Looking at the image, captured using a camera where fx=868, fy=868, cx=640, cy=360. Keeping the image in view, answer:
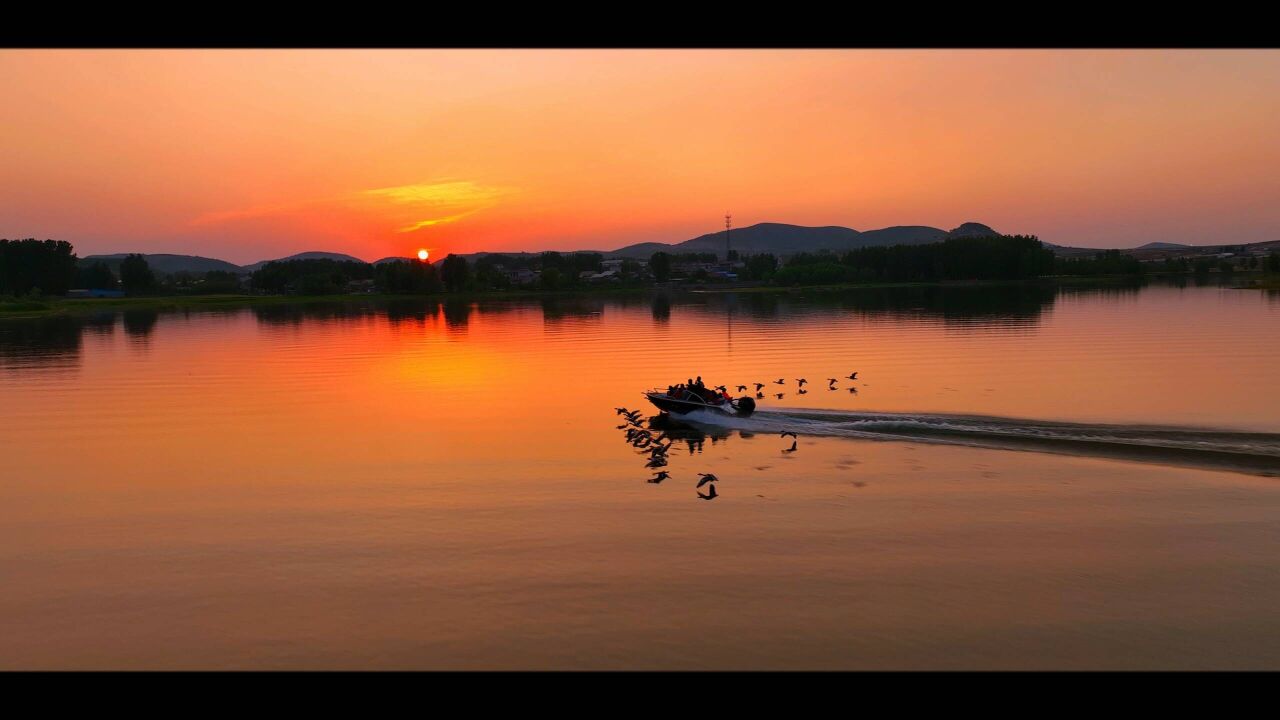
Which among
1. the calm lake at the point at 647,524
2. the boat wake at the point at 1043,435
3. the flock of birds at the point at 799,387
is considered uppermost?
the flock of birds at the point at 799,387

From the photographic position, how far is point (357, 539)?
2256cm

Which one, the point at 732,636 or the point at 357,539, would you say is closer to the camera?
the point at 732,636

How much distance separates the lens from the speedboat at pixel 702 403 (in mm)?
37531

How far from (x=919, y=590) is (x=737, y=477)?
1060 centimetres

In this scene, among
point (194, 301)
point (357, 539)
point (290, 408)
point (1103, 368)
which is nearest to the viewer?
point (357, 539)

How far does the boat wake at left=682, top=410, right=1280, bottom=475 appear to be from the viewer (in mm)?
28797

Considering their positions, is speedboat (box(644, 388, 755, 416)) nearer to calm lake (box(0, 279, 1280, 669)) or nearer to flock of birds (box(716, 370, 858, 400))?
calm lake (box(0, 279, 1280, 669))

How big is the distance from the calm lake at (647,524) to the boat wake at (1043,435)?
17 centimetres

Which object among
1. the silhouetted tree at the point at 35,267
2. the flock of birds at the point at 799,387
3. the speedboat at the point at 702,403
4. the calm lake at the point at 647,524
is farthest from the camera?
the silhouetted tree at the point at 35,267

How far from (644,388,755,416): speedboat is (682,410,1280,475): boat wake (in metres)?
0.32

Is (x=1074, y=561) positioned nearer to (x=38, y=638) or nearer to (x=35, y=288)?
(x=38, y=638)

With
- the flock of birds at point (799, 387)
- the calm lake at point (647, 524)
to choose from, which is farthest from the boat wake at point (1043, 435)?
the flock of birds at point (799, 387)

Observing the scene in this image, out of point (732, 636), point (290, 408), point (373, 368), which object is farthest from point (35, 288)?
point (732, 636)

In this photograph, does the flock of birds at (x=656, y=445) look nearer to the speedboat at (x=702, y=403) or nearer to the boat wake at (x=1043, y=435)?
the speedboat at (x=702, y=403)
